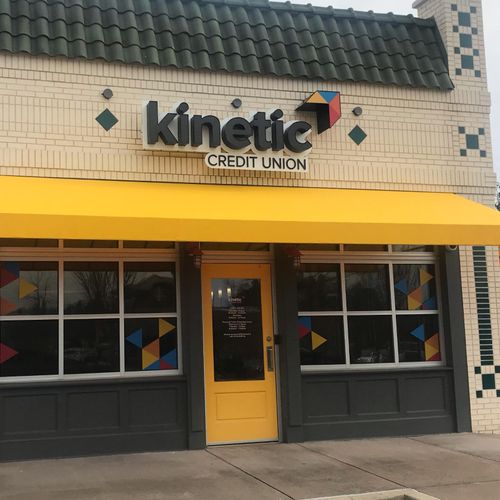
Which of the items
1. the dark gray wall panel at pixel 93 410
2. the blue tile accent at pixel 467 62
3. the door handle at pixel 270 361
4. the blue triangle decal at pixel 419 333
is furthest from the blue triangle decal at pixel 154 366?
→ the blue tile accent at pixel 467 62

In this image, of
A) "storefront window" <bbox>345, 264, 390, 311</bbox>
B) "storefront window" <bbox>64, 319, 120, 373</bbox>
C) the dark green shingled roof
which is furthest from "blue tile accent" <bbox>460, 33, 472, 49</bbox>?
"storefront window" <bbox>64, 319, 120, 373</bbox>

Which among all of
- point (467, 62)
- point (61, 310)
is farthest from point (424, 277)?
point (61, 310)

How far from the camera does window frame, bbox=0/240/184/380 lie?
27.3 feet

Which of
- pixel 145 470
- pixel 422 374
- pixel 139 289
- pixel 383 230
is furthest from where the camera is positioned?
pixel 422 374

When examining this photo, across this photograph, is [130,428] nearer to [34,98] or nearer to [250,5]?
[34,98]

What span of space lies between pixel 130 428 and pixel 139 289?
1695 millimetres

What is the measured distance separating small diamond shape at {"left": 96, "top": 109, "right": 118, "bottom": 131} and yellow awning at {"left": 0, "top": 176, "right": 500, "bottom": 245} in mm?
719

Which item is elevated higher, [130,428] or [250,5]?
[250,5]

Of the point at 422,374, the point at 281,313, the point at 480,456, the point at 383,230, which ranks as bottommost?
the point at 480,456

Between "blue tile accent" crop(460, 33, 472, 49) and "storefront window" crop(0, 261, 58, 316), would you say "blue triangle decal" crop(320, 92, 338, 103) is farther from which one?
"storefront window" crop(0, 261, 58, 316)

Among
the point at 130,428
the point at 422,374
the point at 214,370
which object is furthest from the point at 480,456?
the point at 130,428

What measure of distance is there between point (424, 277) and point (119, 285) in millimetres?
4254

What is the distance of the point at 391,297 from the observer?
31.7 ft

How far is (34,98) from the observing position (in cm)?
853
